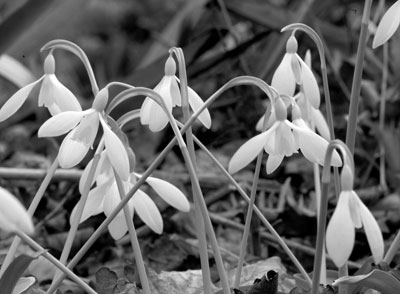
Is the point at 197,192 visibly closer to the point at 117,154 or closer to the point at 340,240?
the point at 117,154

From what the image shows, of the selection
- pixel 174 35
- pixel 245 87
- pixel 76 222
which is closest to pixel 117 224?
pixel 76 222

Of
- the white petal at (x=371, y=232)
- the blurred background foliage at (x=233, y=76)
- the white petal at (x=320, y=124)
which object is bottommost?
the blurred background foliage at (x=233, y=76)

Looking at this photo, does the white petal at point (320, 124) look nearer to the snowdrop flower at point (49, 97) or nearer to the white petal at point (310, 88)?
the white petal at point (310, 88)

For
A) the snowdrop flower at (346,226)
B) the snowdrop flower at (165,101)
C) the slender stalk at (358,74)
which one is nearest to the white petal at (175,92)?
the snowdrop flower at (165,101)

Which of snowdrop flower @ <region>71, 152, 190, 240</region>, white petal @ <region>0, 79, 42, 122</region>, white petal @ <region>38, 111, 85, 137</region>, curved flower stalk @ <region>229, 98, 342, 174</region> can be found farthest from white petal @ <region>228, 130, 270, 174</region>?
white petal @ <region>0, 79, 42, 122</region>

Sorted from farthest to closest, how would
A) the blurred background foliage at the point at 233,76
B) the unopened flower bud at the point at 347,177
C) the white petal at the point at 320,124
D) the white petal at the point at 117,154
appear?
the blurred background foliage at the point at 233,76 → the white petal at the point at 320,124 → the white petal at the point at 117,154 → the unopened flower bud at the point at 347,177
